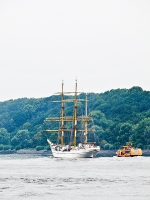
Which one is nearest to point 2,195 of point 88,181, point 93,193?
point 93,193

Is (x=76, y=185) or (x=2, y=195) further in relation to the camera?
(x=76, y=185)

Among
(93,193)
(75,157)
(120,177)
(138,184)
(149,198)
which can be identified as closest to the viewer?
(149,198)

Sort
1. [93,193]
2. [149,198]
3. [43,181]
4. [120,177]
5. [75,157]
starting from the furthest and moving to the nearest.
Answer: [75,157] → [120,177] → [43,181] → [93,193] → [149,198]

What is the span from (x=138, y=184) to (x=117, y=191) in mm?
8288

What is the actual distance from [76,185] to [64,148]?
114034 mm

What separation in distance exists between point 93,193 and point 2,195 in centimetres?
954

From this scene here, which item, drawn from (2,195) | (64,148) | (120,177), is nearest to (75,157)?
(64,148)

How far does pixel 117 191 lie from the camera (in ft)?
245

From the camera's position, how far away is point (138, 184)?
271ft

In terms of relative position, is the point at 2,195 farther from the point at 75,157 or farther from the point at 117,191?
the point at 75,157

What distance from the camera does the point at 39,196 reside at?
232ft

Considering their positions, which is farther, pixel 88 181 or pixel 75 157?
pixel 75 157

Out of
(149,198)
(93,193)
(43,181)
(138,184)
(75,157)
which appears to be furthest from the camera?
(75,157)

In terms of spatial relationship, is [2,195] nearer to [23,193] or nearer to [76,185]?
[23,193]
